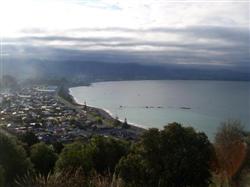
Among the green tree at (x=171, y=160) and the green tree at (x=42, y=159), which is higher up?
the green tree at (x=171, y=160)

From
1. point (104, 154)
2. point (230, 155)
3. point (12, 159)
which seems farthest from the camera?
point (104, 154)

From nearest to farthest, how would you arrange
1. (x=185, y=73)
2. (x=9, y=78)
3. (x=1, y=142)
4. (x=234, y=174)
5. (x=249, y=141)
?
1. (x=234, y=174)
2. (x=1, y=142)
3. (x=249, y=141)
4. (x=9, y=78)
5. (x=185, y=73)

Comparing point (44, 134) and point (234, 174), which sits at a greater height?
point (234, 174)

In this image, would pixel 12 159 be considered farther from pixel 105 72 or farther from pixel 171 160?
pixel 105 72

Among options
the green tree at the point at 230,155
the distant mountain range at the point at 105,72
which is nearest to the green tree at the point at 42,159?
the green tree at the point at 230,155

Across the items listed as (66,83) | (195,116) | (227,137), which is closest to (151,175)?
(227,137)

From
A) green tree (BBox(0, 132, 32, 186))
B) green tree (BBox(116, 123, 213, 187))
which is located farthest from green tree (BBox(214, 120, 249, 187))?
green tree (BBox(0, 132, 32, 186))

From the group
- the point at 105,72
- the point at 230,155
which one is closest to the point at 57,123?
the point at 230,155

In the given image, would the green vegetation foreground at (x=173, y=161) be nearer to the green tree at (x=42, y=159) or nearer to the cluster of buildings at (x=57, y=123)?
the green tree at (x=42, y=159)

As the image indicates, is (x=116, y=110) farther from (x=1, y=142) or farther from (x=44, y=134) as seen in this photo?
(x=1, y=142)
